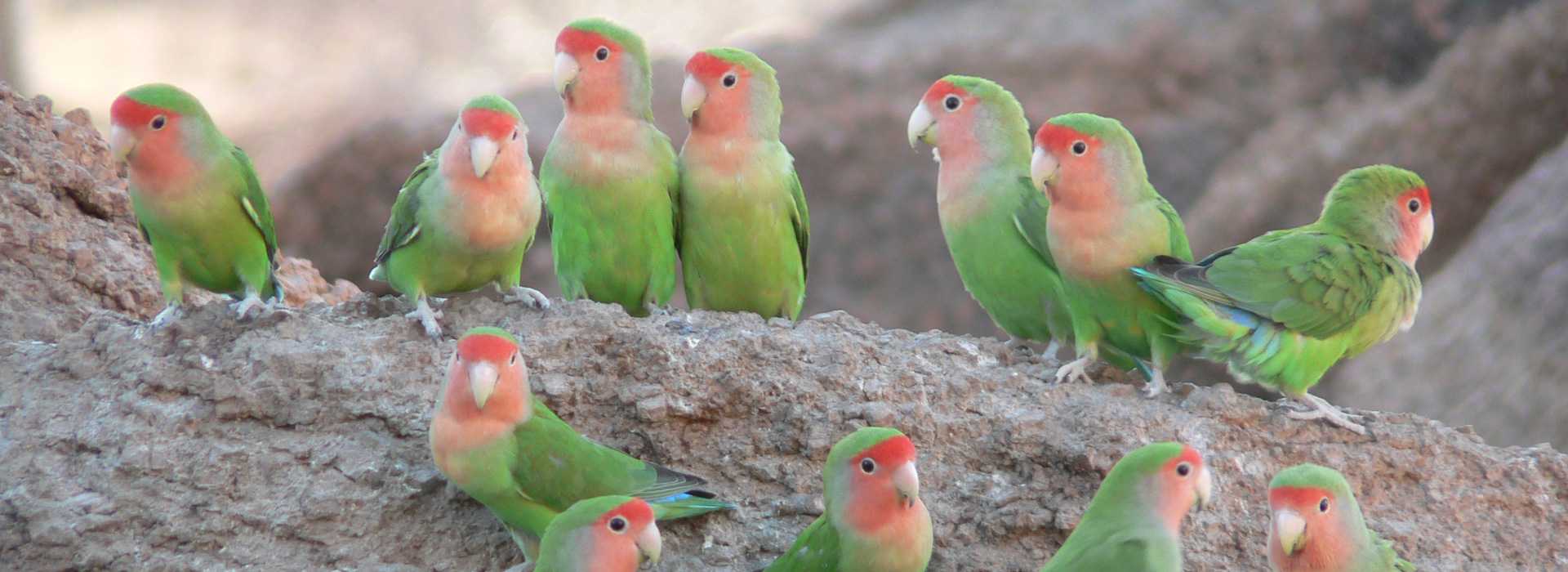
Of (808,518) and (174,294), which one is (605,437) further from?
(174,294)

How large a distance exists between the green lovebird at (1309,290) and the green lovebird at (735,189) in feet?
5.33

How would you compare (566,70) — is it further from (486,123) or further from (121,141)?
(121,141)

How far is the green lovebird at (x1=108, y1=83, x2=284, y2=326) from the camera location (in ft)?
17.9

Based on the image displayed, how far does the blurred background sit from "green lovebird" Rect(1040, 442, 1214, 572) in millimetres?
6315

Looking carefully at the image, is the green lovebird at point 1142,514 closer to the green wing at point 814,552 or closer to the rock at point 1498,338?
the green wing at point 814,552

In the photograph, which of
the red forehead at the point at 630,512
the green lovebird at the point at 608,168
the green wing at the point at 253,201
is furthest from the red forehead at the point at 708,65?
the red forehead at the point at 630,512

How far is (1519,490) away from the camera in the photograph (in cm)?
536

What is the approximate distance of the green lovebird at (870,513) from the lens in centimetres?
455

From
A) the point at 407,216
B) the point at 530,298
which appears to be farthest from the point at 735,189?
the point at 407,216

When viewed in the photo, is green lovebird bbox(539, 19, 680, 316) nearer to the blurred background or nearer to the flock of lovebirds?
the flock of lovebirds

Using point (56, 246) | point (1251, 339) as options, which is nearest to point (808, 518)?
point (1251, 339)

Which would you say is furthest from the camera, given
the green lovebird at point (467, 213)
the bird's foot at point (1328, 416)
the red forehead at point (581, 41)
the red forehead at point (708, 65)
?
the red forehead at point (708, 65)

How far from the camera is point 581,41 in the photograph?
602cm

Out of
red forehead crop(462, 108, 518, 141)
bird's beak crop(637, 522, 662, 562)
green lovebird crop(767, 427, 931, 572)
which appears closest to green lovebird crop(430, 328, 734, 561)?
bird's beak crop(637, 522, 662, 562)
